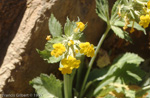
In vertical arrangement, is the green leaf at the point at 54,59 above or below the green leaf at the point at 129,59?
below

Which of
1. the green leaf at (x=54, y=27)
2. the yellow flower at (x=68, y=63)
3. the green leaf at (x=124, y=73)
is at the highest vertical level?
the green leaf at (x=54, y=27)

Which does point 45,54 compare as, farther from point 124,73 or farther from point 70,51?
point 124,73

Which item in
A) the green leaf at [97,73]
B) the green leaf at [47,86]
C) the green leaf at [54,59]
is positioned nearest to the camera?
the green leaf at [54,59]

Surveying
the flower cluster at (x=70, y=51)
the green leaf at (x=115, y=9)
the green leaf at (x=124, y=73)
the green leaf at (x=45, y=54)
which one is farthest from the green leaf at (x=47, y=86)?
the green leaf at (x=115, y=9)

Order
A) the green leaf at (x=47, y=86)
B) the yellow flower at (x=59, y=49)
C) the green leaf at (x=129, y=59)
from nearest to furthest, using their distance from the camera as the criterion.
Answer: the yellow flower at (x=59, y=49) < the green leaf at (x=47, y=86) < the green leaf at (x=129, y=59)

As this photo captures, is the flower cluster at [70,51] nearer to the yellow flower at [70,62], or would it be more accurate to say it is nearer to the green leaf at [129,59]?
the yellow flower at [70,62]

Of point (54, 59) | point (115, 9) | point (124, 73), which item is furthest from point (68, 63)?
point (124, 73)
